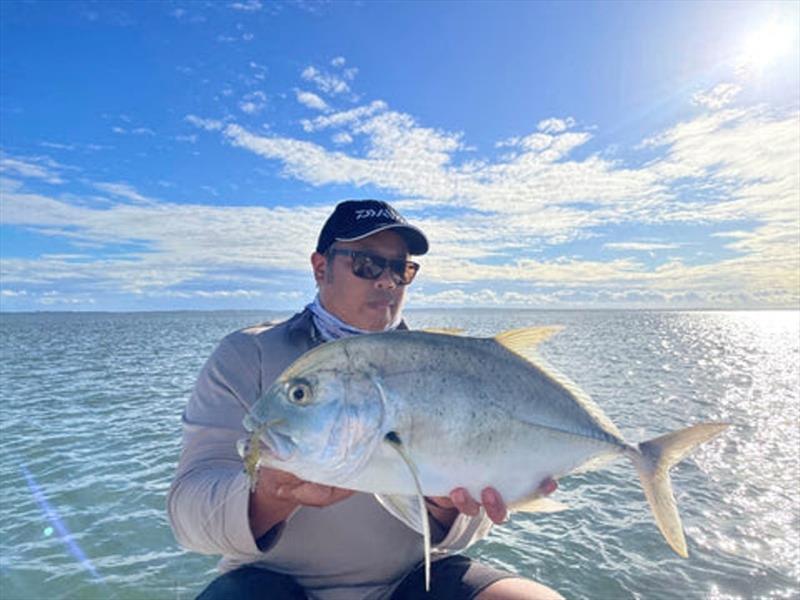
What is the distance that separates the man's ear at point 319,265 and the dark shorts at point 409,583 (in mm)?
2062

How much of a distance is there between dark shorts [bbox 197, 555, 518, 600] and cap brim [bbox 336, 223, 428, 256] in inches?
88.9

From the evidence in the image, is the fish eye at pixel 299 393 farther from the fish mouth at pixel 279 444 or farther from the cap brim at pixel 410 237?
the cap brim at pixel 410 237

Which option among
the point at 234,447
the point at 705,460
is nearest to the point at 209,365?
the point at 234,447

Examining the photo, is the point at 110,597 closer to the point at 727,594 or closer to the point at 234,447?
the point at 234,447

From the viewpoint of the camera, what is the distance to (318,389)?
2.42m

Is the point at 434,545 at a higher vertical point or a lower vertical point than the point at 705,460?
higher

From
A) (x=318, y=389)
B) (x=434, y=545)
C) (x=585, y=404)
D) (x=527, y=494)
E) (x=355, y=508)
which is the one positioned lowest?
(x=434, y=545)

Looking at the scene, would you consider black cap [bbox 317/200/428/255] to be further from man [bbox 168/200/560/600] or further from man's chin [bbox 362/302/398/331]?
man's chin [bbox 362/302/398/331]

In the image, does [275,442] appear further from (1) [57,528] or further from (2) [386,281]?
(1) [57,528]

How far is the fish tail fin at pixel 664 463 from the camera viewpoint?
297cm

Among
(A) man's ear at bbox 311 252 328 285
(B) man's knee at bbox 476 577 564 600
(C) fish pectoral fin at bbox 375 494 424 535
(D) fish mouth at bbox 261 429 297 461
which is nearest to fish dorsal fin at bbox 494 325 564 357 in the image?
(C) fish pectoral fin at bbox 375 494 424 535

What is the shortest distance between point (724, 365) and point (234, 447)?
119 feet

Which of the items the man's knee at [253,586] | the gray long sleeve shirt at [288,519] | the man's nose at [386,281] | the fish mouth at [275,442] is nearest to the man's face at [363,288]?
the man's nose at [386,281]

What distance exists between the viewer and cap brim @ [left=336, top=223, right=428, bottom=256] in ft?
13.1
